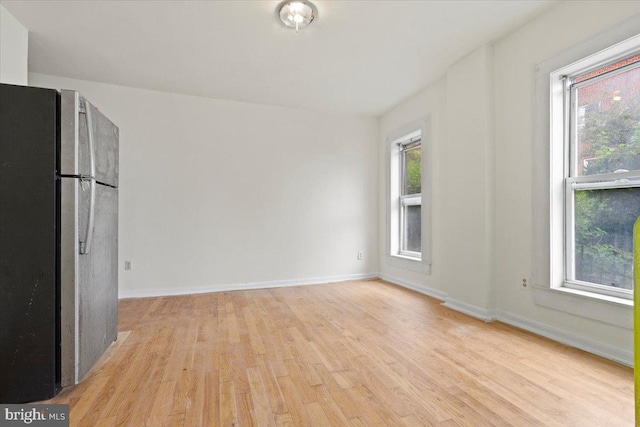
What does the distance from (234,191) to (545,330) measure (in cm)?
397

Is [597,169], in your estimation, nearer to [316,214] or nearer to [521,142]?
[521,142]

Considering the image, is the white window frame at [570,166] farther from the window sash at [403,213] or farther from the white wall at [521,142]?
the window sash at [403,213]

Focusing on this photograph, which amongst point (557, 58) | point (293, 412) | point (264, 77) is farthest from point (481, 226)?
point (264, 77)

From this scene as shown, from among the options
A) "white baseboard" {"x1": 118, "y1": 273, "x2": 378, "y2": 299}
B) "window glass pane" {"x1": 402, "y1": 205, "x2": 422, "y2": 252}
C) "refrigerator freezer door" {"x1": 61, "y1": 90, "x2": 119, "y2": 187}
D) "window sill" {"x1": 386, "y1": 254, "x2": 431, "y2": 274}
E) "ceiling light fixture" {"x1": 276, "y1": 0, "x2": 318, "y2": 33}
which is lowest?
"white baseboard" {"x1": 118, "y1": 273, "x2": 378, "y2": 299}

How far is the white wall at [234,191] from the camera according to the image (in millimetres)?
4051

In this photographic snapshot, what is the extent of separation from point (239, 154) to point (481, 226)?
11.0 ft

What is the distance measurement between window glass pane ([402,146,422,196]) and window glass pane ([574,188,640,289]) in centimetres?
218

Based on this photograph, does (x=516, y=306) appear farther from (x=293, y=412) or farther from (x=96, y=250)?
(x=96, y=250)

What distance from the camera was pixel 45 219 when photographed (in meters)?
1.72

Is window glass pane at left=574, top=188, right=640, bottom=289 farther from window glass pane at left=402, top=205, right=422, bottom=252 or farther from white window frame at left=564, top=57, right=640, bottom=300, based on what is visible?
window glass pane at left=402, top=205, right=422, bottom=252

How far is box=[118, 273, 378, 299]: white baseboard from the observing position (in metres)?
4.02

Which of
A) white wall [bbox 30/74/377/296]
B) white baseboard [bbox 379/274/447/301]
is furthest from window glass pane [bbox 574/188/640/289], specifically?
white wall [bbox 30/74/377/296]

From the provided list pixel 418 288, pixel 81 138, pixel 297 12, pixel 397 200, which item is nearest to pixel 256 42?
pixel 297 12

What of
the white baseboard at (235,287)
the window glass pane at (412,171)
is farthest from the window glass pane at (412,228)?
the white baseboard at (235,287)
